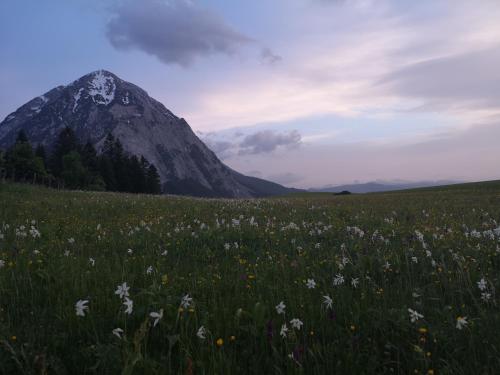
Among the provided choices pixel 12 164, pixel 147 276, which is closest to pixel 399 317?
pixel 147 276

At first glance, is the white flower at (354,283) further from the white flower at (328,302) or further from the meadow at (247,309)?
the white flower at (328,302)

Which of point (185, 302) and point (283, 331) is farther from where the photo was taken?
point (185, 302)

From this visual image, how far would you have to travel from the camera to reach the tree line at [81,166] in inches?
2628

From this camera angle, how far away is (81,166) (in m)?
Answer: 72.1

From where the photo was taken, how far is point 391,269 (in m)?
5.38

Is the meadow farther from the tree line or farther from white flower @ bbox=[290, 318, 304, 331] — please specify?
the tree line

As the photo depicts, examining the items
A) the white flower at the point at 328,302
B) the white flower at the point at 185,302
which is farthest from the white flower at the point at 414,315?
the white flower at the point at 185,302

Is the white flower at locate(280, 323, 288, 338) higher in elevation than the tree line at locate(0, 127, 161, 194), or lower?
lower

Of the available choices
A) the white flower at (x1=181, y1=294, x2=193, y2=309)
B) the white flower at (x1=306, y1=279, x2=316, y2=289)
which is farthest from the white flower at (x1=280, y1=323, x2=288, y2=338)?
the white flower at (x1=306, y1=279, x2=316, y2=289)

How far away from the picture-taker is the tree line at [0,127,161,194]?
2628 inches

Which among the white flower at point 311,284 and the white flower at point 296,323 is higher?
→ the white flower at point 311,284

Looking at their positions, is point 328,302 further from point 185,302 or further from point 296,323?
point 185,302

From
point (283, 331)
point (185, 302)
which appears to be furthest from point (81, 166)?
point (283, 331)

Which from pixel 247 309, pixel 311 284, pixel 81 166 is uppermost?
pixel 81 166
